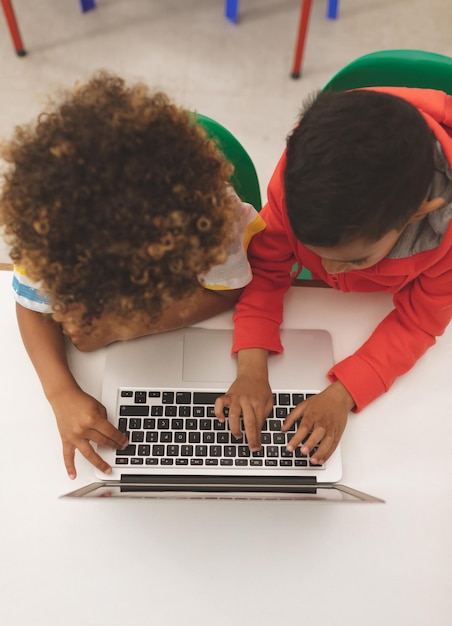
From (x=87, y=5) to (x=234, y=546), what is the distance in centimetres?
197

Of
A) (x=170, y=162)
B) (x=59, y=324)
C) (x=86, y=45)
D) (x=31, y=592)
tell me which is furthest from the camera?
(x=86, y=45)

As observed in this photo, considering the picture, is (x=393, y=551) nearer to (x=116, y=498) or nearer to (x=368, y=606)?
(x=368, y=606)

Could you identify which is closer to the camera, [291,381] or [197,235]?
[197,235]

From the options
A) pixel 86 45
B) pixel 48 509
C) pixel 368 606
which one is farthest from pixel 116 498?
pixel 86 45

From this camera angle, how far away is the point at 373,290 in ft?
2.79

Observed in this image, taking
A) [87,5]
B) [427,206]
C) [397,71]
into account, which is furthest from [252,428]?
[87,5]

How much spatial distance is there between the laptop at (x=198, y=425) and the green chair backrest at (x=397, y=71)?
400 mm

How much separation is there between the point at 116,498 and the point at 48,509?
9cm

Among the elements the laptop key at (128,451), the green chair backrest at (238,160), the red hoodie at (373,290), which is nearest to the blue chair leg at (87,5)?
the green chair backrest at (238,160)

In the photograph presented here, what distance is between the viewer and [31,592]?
2.27 feet

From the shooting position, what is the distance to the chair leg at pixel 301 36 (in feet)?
5.45

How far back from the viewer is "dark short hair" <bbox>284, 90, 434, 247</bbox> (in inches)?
22.5

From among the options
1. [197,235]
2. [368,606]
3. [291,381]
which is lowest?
[368,606]

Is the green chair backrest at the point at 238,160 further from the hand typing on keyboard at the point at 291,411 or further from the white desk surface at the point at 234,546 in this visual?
the white desk surface at the point at 234,546
